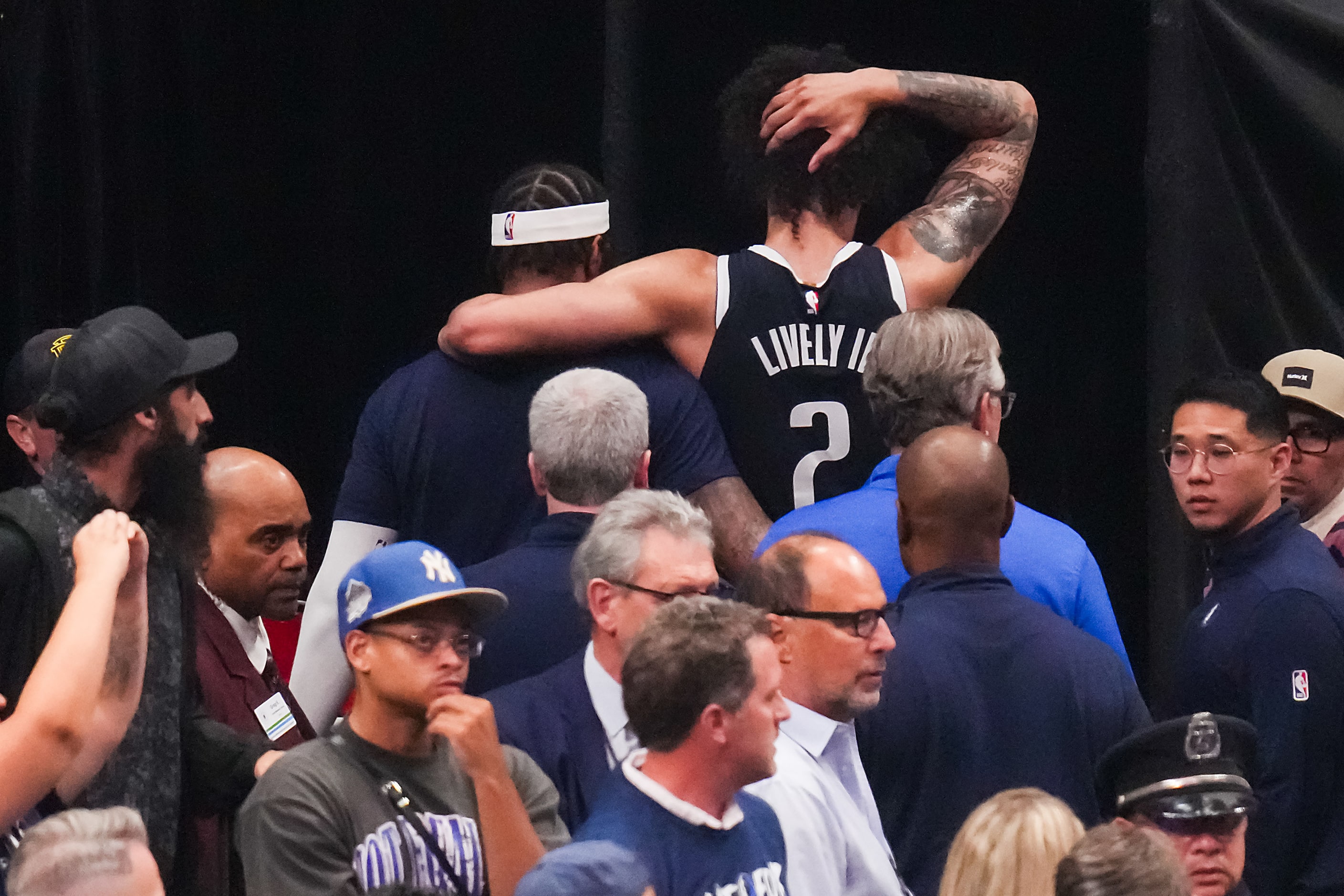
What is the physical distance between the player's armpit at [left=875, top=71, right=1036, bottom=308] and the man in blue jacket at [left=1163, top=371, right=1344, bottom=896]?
0.60 meters

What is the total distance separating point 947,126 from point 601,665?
1.84 m

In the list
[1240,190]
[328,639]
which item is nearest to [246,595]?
[328,639]

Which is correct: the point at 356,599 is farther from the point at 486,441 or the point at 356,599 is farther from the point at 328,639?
the point at 328,639

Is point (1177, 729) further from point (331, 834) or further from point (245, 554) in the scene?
point (245, 554)

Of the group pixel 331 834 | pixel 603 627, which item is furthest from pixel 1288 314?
pixel 331 834

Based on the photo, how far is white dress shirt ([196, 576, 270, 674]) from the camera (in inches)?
140

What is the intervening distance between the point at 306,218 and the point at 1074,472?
2.08m

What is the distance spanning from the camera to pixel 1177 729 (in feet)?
9.78

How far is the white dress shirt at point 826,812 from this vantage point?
8.82 feet

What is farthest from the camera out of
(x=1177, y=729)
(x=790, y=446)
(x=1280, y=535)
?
(x=790, y=446)

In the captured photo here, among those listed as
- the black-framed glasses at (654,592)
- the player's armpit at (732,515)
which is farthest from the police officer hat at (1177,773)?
the player's armpit at (732,515)

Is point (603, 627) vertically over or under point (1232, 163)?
under

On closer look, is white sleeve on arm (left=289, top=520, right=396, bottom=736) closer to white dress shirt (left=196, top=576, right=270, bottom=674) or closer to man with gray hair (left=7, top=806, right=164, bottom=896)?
white dress shirt (left=196, top=576, right=270, bottom=674)

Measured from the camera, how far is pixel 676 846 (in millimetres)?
2449
